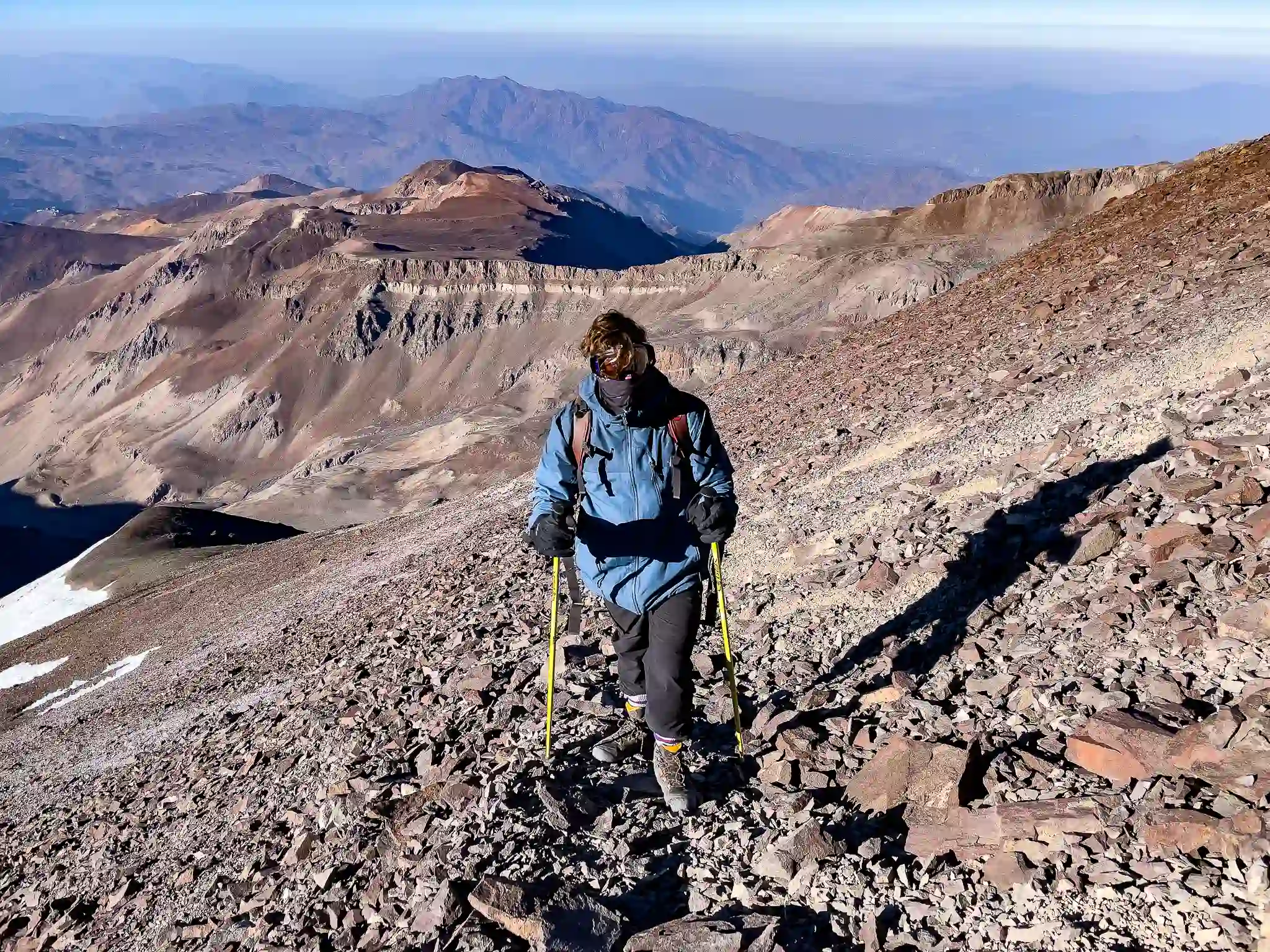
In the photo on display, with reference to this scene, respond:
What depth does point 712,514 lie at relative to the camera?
4.57 meters

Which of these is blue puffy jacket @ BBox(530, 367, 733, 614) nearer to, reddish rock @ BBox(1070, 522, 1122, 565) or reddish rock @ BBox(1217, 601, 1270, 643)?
reddish rock @ BBox(1217, 601, 1270, 643)

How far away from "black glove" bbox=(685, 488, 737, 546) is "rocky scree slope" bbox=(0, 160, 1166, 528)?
1598 inches

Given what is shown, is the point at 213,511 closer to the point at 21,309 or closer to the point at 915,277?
the point at 915,277

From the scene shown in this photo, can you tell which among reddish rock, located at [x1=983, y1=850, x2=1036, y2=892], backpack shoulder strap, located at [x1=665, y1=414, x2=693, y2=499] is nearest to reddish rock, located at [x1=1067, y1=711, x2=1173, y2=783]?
reddish rock, located at [x1=983, y1=850, x2=1036, y2=892]

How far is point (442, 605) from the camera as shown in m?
10.9

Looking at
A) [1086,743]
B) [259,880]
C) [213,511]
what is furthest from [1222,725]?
[213,511]

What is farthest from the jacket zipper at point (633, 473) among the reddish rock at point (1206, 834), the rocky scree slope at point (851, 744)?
the reddish rock at point (1206, 834)

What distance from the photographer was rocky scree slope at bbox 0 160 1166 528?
165 feet

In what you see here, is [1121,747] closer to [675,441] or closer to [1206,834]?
[1206,834]

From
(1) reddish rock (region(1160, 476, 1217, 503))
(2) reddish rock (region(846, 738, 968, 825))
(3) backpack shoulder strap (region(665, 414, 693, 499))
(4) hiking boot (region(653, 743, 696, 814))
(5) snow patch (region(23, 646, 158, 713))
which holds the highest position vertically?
(3) backpack shoulder strap (region(665, 414, 693, 499))

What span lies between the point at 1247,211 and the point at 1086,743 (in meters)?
13.8

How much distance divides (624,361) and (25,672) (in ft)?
85.1

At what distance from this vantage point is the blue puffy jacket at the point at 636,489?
4.54 metres

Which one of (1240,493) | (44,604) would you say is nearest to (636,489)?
(1240,493)
